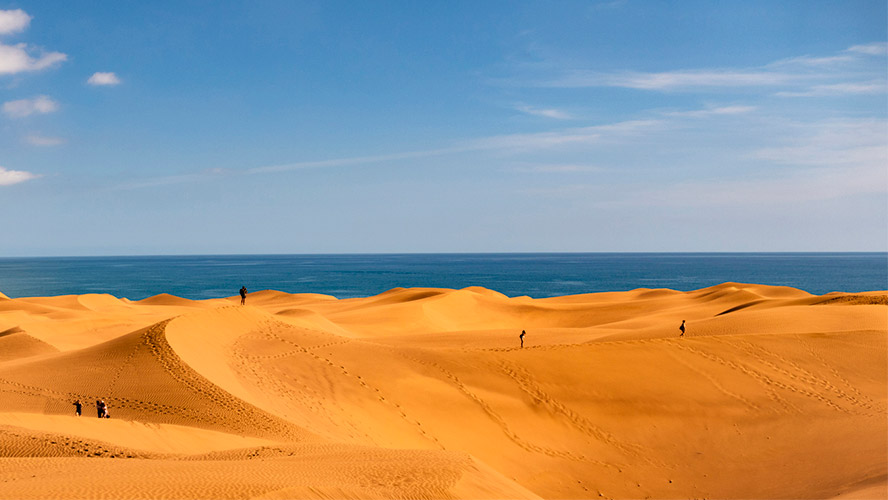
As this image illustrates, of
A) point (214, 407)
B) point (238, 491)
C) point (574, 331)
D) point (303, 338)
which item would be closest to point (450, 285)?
point (574, 331)

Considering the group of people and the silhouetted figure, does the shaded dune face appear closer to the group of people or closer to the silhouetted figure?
the group of people

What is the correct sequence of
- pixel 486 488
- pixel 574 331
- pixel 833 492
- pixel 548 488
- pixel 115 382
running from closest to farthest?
pixel 486 488, pixel 833 492, pixel 548 488, pixel 115 382, pixel 574 331

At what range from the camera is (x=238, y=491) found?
767cm

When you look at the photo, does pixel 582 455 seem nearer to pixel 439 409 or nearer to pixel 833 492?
pixel 439 409

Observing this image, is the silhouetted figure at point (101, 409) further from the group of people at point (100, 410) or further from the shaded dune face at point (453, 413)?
the shaded dune face at point (453, 413)

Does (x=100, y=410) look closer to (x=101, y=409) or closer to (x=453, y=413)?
(x=101, y=409)

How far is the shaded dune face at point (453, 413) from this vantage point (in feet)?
31.2

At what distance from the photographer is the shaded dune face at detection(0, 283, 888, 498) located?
952 centimetres

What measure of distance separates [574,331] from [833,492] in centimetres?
1784

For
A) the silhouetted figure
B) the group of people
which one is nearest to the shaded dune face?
the group of people

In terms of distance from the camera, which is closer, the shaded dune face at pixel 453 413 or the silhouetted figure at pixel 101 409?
the shaded dune face at pixel 453 413

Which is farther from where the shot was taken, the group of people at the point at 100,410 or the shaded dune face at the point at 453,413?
the group of people at the point at 100,410

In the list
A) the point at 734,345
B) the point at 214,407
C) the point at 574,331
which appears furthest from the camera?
the point at 574,331

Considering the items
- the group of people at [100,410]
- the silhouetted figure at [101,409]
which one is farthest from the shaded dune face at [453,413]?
the silhouetted figure at [101,409]
